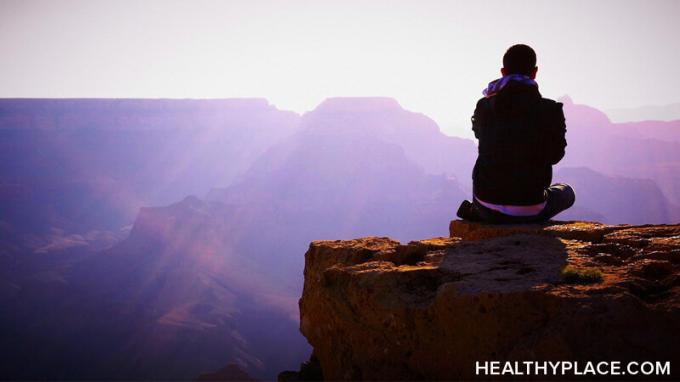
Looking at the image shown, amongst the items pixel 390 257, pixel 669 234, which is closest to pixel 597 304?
pixel 390 257

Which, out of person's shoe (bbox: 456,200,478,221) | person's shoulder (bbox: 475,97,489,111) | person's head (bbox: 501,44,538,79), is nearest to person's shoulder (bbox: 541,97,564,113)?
person's head (bbox: 501,44,538,79)

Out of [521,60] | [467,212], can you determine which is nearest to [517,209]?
[467,212]

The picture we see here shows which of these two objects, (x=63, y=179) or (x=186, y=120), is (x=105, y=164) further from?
(x=186, y=120)

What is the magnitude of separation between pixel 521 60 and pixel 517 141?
78cm

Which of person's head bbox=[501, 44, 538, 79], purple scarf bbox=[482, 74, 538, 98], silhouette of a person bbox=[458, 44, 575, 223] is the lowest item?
silhouette of a person bbox=[458, 44, 575, 223]

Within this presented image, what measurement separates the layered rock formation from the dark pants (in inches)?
9.6

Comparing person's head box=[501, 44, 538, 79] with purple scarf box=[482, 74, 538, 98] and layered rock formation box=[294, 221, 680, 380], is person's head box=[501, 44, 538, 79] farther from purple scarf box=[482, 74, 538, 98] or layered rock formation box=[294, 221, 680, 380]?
layered rock formation box=[294, 221, 680, 380]

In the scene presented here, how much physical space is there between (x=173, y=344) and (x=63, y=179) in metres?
71.2

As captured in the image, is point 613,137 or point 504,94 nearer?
point 504,94

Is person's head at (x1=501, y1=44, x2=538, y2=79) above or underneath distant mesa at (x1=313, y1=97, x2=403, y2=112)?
underneath

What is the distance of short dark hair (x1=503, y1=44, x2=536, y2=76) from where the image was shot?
13.1 feet

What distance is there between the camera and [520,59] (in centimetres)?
401

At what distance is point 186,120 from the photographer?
Answer: 112125 mm

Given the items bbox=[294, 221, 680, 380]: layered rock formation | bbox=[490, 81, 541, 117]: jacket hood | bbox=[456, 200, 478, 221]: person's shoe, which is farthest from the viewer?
bbox=[456, 200, 478, 221]: person's shoe
